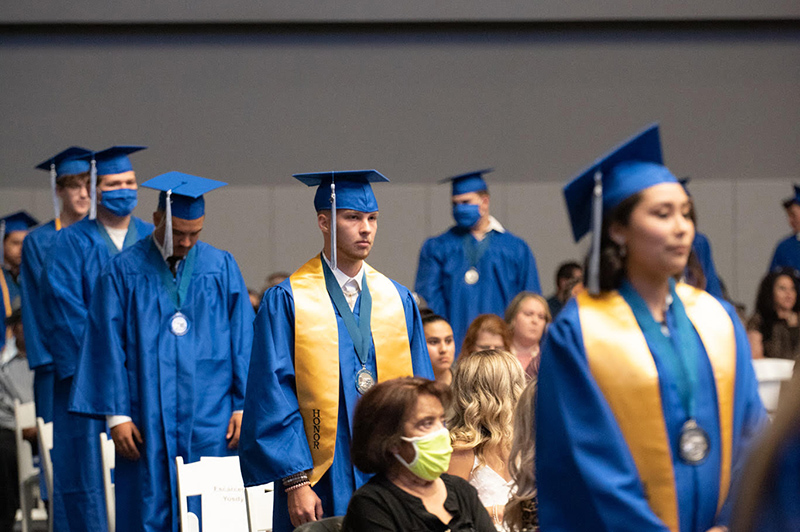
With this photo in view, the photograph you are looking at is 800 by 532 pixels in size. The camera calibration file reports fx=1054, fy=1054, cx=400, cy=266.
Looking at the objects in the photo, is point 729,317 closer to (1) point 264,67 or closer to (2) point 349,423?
(2) point 349,423

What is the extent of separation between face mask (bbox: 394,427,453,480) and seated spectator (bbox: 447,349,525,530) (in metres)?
0.60

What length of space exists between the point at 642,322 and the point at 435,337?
278cm

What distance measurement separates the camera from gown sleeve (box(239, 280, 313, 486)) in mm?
3273

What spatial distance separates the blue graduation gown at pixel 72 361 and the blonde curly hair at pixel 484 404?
2.30 m

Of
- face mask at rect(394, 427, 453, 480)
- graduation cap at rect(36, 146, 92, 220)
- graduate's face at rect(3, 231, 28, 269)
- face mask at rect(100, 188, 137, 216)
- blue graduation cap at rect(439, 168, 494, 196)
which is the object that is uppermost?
graduation cap at rect(36, 146, 92, 220)

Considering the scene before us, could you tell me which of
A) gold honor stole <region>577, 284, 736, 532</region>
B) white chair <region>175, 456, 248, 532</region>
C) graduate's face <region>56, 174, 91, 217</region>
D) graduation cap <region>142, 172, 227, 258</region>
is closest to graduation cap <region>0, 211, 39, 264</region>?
graduate's face <region>56, 174, 91, 217</region>

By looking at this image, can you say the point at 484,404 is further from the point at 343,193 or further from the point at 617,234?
the point at 617,234

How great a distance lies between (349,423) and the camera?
343cm

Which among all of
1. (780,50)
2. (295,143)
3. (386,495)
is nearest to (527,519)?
(386,495)

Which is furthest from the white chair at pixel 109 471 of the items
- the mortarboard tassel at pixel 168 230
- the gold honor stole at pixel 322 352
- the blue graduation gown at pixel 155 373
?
the gold honor stole at pixel 322 352

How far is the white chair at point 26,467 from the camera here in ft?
17.9

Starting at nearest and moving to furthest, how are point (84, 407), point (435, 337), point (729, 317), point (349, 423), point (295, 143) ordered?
point (729, 317), point (349, 423), point (84, 407), point (435, 337), point (295, 143)

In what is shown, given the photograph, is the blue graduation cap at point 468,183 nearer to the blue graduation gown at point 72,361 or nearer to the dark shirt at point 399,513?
the blue graduation gown at point 72,361

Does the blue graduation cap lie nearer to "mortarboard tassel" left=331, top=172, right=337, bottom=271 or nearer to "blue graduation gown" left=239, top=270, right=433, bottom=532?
"mortarboard tassel" left=331, top=172, right=337, bottom=271
